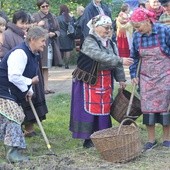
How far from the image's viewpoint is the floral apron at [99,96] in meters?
7.05

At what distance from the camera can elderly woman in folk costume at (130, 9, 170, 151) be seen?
22.4 feet

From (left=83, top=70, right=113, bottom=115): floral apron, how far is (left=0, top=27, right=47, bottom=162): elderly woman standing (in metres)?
0.74

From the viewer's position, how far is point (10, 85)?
6.62 meters

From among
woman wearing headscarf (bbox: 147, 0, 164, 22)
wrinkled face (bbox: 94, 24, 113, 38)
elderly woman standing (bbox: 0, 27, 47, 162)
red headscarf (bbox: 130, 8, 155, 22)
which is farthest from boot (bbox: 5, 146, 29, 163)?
woman wearing headscarf (bbox: 147, 0, 164, 22)

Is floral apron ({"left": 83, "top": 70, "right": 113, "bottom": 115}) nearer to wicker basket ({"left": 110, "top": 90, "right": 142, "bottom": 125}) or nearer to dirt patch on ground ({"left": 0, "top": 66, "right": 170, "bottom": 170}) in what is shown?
wicker basket ({"left": 110, "top": 90, "right": 142, "bottom": 125})

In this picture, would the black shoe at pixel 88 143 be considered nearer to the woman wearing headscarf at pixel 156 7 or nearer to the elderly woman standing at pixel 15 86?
the elderly woman standing at pixel 15 86

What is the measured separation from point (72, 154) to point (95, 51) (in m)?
1.20

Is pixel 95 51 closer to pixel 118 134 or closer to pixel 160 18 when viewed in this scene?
pixel 118 134

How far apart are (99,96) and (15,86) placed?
1029 millimetres

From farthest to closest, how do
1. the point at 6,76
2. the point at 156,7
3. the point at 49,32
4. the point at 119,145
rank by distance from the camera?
the point at 49,32
the point at 156,7
the point at 6,76
the point at 119,145

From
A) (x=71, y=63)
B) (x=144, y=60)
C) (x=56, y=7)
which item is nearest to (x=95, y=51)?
(x=144, y=60)

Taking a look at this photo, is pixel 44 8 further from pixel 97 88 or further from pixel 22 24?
pixel 97 88

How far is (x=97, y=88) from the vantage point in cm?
705

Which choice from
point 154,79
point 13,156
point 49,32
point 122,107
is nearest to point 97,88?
point 122,107
